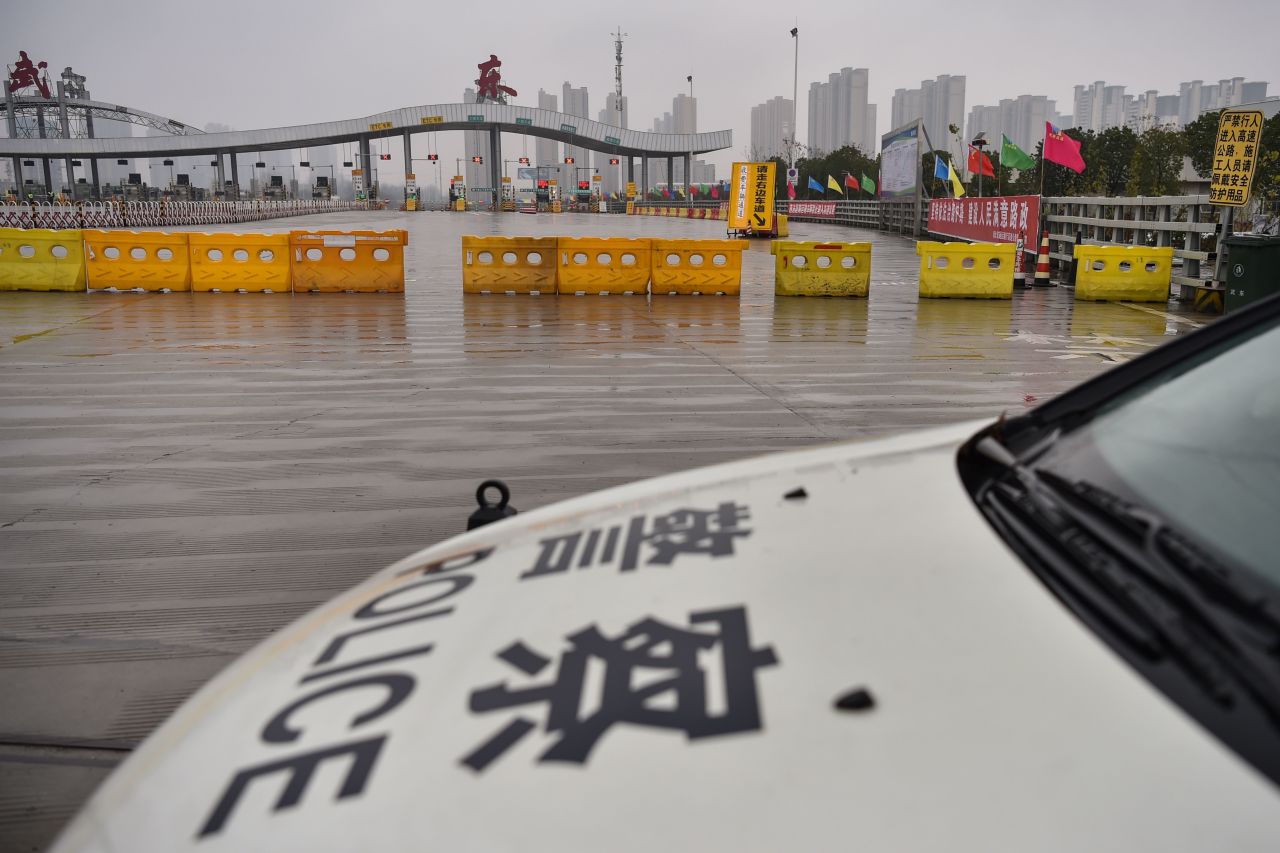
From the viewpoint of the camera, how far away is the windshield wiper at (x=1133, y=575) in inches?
48.3

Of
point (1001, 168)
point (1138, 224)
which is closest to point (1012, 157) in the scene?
point (1138, 224)

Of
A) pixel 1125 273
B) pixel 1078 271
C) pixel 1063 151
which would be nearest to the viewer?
pixel 1125 273

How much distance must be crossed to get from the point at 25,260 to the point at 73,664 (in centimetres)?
1481

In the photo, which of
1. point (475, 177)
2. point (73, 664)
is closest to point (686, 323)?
point (73, 664)

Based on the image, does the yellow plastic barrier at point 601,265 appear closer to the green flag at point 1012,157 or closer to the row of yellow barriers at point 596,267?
the row of yellow barriers at point 596,267

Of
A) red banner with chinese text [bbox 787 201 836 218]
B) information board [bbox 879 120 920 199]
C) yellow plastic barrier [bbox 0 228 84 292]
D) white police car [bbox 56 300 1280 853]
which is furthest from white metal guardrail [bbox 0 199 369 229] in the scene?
white police car [bbox 56 300 1280 853]

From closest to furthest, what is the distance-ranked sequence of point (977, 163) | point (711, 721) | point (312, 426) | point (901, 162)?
point (711, 721), point (312, 426), point (977, 163), point (901, 162)

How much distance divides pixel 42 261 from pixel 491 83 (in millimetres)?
91530

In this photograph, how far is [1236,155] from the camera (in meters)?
13.3

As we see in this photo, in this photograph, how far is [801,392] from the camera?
7898mm

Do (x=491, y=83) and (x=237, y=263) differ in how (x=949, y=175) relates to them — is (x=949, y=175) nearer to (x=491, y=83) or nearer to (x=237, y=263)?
(x=237, y=263)

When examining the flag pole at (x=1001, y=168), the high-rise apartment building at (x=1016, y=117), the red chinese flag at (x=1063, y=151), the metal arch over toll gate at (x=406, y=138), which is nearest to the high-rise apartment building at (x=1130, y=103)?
the high-rise apartment building at (x=1016, y=117)

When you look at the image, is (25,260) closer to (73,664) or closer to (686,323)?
(686,323)

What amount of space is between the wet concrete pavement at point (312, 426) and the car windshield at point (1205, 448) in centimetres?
249
